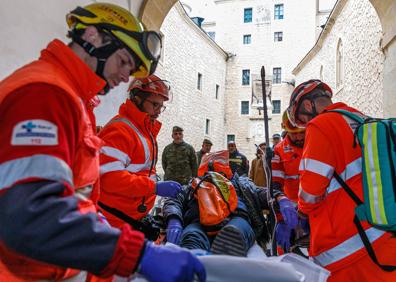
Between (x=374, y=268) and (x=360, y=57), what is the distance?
31.1ft

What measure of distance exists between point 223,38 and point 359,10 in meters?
18.4

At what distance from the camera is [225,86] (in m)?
27.1

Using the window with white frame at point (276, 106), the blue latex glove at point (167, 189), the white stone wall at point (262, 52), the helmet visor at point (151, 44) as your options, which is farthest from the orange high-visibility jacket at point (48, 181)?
the window with white frame at point (276, 106)

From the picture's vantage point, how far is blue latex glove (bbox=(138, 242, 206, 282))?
3.17 feet

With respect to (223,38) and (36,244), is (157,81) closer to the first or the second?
(36,244)

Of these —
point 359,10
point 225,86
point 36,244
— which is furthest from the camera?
point 225,86

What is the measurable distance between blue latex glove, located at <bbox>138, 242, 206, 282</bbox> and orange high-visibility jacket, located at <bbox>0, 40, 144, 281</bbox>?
3 cm

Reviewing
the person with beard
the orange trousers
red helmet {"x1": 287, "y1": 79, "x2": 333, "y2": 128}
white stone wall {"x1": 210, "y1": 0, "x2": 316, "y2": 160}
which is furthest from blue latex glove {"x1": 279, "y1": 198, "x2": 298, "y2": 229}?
white stone wall {"x1": 210, "y1": 0, "x2": 316, "y2": 160}

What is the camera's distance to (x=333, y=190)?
1916 millimetres

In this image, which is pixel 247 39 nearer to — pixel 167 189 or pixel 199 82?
pixel 199 82

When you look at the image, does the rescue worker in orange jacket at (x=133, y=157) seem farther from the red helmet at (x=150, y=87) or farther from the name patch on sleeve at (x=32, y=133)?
the name patch on sleeve at (x=32, y=133)

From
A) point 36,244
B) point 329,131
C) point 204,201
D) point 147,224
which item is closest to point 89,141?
point 36,244

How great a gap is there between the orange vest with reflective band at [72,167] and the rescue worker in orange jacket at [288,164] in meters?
2.30

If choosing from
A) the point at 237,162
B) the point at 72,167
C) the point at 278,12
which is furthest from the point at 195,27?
the point at 72,167
